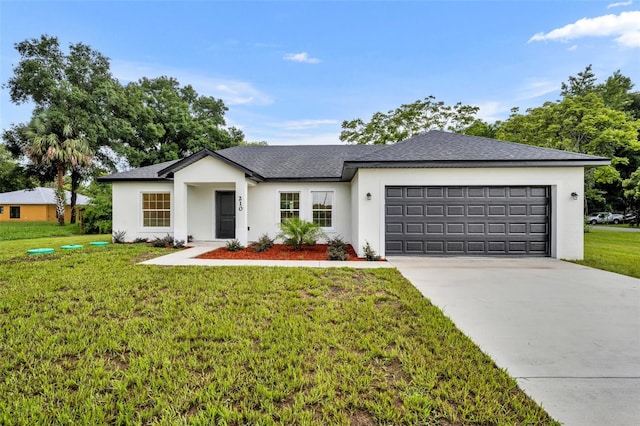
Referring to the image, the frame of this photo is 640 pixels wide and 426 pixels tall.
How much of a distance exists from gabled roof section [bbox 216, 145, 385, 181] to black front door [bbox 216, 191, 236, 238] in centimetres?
172

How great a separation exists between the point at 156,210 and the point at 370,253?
9720mm

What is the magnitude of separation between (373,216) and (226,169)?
5.92 meters

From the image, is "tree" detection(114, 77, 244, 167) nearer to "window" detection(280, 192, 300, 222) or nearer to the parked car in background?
"window" detection(280, 192, 300, 222)

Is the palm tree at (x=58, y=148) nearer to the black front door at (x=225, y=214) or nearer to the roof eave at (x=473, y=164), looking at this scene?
the black front door at (x=225, y=214)

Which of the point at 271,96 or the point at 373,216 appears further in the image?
the point at 271,96

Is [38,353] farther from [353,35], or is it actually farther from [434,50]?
[434,50]

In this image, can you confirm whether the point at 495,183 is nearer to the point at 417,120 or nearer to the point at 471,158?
the point at 471,158

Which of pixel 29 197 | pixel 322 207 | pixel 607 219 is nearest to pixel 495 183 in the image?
pixel 322 207

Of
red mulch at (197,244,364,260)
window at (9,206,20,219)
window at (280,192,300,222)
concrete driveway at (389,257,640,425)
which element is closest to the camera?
concrete driveway at (389,257,640,425)


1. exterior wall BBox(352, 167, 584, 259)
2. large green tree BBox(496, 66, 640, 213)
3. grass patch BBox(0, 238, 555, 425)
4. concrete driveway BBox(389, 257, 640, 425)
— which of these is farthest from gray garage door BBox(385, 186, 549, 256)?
large green tree BBox(496, 66, 640, 213)

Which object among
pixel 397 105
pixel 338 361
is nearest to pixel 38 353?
pixel 338 361

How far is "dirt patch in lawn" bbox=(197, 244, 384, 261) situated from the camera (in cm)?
895

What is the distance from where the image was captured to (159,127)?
23.5 meters

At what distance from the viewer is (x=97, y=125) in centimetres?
2105
